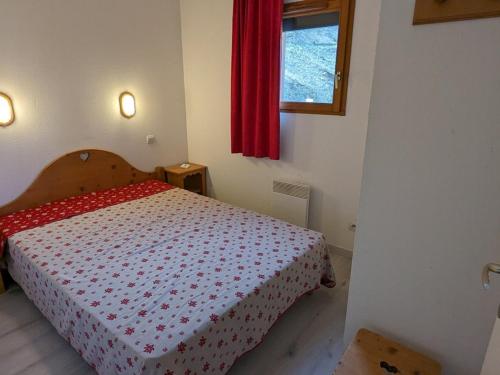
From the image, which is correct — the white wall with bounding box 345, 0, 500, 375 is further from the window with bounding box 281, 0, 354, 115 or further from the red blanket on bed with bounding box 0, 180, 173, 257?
the red blanket on bed with bounding box 0, 180, 173, 257

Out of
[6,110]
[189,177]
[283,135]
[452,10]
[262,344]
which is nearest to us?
[452,10]

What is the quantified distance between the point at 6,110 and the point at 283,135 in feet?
7.22

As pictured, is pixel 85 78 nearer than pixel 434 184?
No

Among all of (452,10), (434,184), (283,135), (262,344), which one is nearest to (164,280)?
(262,344)

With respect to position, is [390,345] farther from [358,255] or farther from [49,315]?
[49,315]

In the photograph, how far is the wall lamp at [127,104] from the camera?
3047mm

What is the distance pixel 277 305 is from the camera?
183 cm

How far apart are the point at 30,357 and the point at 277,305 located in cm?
139

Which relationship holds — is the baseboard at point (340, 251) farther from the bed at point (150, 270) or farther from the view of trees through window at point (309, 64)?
the view of trees through window at point (309, 64)

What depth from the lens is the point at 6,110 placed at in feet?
7.67

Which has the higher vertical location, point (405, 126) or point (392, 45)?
point (392, 45)

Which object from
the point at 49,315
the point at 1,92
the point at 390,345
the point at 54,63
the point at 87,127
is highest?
the point at 54,63

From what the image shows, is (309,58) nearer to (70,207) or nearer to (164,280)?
(164,280)

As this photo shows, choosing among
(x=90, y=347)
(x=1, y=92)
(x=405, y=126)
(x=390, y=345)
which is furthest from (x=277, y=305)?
(x=1, y=92)
